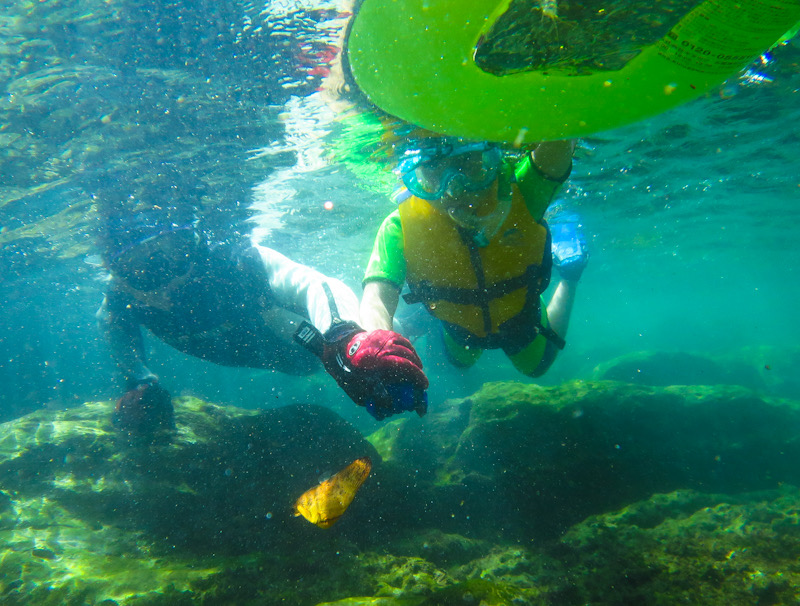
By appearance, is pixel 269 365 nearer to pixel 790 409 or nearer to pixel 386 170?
pixel 386 170

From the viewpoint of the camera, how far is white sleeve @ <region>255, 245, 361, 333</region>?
3.48 m

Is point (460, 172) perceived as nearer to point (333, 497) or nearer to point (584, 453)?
point (333, 497)

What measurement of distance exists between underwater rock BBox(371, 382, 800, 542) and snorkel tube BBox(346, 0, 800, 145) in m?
5.17

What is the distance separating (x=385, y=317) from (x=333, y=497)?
1.63 metres

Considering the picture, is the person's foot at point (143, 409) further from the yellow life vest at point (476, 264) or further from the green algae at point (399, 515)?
the yellow life vest at point (476, 264)

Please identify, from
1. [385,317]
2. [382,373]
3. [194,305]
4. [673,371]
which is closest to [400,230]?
[385,317]

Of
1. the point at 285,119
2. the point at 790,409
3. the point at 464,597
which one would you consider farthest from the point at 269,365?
the point at 790,409

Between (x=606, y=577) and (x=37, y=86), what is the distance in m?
12.0

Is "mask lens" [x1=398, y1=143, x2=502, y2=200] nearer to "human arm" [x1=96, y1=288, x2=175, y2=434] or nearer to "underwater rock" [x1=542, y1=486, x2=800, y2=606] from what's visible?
"underwater rock" [x1=542, y1=486, x2=800, y2=606]

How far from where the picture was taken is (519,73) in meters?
1.96

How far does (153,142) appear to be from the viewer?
29.8 feet

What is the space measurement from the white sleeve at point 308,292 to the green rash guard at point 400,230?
347 mm

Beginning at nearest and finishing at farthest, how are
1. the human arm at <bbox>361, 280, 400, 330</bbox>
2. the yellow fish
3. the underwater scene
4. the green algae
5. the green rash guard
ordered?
1. the underwater scene
2. the yellow fish
3. the green algae
4. the human arm at <bbox>361, 280, 400, 330</bbox>
5. the green rash guard

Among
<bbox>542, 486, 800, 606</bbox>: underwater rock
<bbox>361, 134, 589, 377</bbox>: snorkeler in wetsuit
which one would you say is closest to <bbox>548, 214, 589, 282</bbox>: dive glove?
<bbox>361, 134, 589, 377</bbox>: snorkeler in wetsuit
